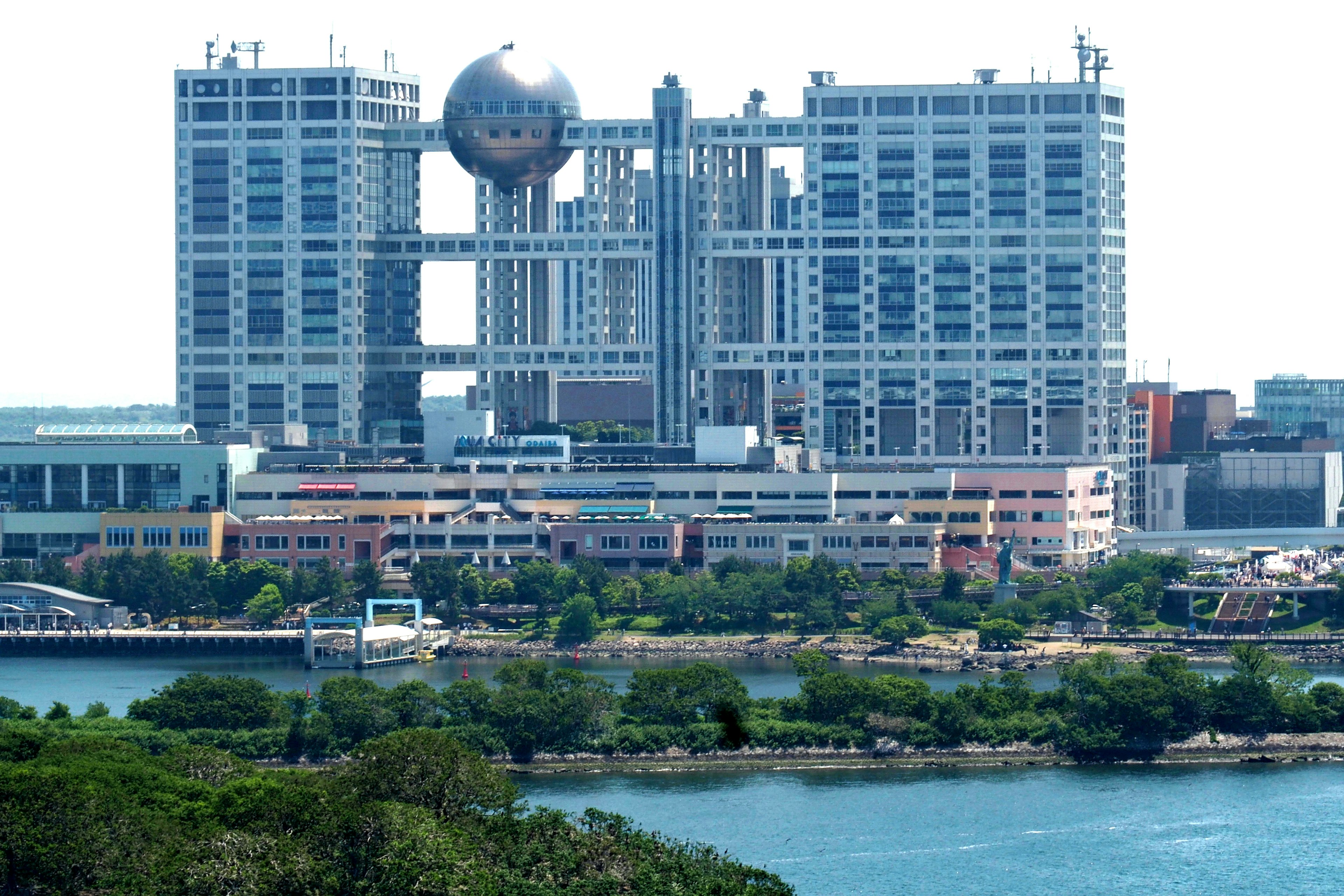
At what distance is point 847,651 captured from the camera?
17762 centimetres

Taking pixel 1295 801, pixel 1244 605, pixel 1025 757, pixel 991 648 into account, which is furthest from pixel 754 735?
pixel 1244 605

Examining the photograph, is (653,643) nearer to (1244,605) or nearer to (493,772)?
(1244,605)

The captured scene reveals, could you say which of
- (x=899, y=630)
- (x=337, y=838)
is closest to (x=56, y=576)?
(x=899, y=630)

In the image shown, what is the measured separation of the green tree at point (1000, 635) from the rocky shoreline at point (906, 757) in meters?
36.9

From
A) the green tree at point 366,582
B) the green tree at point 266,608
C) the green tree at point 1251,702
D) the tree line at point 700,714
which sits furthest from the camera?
the green tree at point 366,582

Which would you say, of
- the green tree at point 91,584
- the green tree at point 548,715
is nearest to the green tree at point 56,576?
the green tree at point 91,584

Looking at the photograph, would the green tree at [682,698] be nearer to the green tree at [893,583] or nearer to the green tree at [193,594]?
the green tree at [893,583]

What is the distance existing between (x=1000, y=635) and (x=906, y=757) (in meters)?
40.1

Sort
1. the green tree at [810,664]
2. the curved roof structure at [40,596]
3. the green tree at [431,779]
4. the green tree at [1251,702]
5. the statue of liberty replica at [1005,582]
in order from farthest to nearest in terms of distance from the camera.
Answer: the curved roof structure at [40,596] < the statue of liberty replica at [1005,582] < the green tree at [810,664] < the green tree at [1251,702] < the green tree at [431,779]

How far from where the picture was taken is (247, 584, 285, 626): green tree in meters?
188

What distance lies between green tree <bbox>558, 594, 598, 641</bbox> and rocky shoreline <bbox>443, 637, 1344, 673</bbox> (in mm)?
989

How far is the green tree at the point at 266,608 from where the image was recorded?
188 metres

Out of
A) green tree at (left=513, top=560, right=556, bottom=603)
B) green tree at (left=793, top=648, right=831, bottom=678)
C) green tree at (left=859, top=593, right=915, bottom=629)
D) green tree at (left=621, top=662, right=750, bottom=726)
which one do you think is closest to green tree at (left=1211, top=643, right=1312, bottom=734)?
green tree at (left=793, top=648, right=831, bottom=678)

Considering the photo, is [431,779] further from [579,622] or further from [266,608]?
[266,608]
